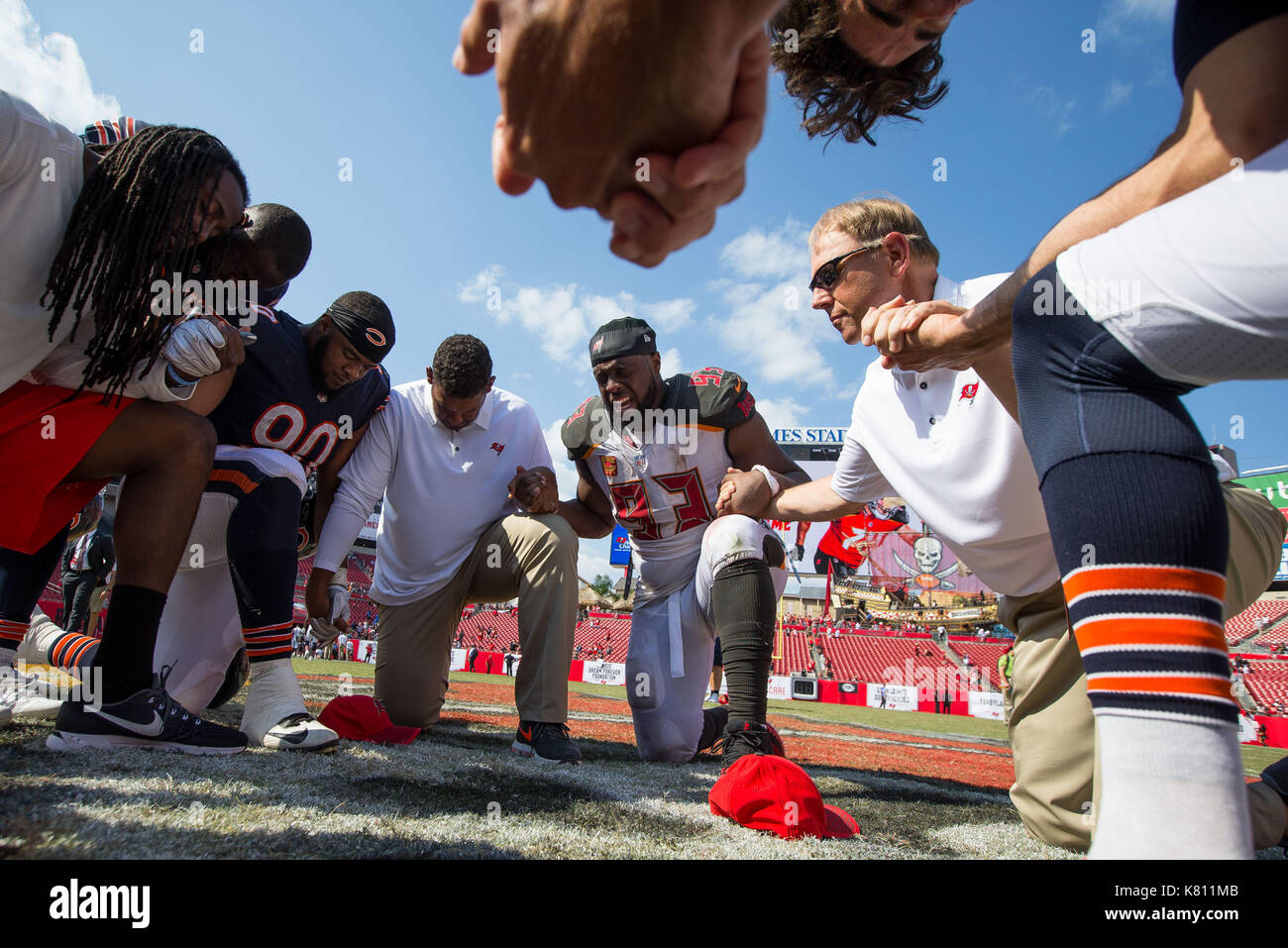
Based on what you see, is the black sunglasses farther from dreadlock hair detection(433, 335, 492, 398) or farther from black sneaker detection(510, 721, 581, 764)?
black sneaker detection(510, 721, 581, 764)

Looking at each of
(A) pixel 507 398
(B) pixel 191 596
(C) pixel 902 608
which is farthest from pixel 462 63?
(C) pixel 902 608

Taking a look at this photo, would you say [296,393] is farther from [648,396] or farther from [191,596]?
[648,396]

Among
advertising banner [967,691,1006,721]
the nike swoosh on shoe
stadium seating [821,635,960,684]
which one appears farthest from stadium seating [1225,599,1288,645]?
the nike swoosh on shoe

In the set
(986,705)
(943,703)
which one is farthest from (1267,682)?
(943,703)

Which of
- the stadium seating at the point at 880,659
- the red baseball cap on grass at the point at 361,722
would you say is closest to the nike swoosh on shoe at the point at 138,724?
the red baseball cap on grass at the point at 361,722

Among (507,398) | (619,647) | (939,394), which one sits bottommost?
(619,647)

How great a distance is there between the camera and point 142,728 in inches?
69.6

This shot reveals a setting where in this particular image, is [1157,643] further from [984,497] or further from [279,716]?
[279,716]

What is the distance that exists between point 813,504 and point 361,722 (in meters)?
1.83

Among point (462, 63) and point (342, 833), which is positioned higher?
point (462, 63)

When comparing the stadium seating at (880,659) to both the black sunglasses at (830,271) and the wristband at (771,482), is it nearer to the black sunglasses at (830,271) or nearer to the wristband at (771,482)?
the wristband at (771,482)

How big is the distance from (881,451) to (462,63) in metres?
1.77

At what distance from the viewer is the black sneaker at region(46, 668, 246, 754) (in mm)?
1725

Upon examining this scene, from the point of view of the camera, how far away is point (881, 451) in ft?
7.62
